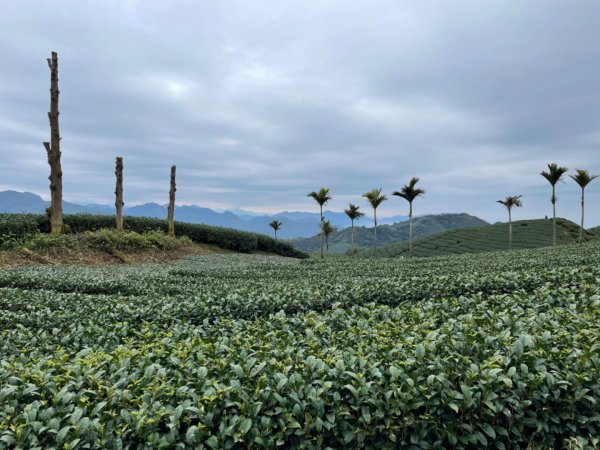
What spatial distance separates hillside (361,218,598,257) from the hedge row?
21082 mm

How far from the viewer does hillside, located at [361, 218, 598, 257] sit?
2080 inches

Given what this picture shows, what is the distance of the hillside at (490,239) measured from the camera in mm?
52844

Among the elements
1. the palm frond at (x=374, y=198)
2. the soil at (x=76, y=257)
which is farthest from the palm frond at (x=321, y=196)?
the soil at (x=76, y=257)

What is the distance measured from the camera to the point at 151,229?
101 feet

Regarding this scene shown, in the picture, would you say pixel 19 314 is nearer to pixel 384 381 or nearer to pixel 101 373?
pixel 101 373

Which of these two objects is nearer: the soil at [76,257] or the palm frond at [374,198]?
the soil at [76,257]

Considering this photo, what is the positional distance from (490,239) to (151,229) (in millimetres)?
48237

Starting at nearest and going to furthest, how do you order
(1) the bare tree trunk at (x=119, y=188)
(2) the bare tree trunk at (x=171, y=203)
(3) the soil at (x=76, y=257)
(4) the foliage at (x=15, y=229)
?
(3) the soil at (x=76, y=257)
(4) the foliage at (x=15, y=229)
(1) the bare tree trunk at (x=119, y=188)
(2) the bare tree trunk at (x=171, y=203)

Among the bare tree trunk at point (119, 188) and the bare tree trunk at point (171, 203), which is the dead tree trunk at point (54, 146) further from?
the bare tree trunk at point (171, 203)

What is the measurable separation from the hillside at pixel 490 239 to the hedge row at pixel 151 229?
21.1m

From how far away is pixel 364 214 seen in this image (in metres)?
47.5

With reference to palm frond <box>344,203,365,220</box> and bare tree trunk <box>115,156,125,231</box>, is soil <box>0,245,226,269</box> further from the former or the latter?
palm frond <box>344,203,365,220</box>

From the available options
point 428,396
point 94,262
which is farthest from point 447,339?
point 94,262

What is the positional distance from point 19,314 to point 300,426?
600 cm
